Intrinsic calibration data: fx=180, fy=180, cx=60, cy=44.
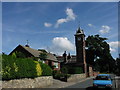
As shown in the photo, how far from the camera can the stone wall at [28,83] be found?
49.5 feet

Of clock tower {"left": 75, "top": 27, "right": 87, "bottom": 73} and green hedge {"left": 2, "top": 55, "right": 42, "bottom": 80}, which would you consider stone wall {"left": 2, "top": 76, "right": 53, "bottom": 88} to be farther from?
clock tower {"left": 75, "top": 27, "right": 87, "bottom": 73}

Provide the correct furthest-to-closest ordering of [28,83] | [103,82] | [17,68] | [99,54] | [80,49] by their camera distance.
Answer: [99,54] → [80,49] → [28,83] → [103,82] → [17,68]

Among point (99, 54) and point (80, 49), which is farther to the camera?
point (99, 54)

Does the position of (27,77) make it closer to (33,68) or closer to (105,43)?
(33,68)

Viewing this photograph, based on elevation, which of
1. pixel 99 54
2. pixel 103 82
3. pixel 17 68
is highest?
pixel 99 54

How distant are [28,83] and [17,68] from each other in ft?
8.53

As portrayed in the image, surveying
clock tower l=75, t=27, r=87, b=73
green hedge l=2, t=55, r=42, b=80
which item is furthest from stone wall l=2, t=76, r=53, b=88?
clock tower l=75, t=27, r=87, b=73

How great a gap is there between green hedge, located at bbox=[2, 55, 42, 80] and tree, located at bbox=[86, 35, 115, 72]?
53.1m

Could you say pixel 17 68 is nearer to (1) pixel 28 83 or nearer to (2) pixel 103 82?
(1) pixel 28 83

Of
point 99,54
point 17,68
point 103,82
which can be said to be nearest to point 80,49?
point 99,54

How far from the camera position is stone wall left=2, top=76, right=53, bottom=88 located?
15090 mm

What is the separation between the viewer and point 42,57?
46.2 m

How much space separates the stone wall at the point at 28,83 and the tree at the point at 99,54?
49368 mm

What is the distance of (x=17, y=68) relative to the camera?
54.7 feet
